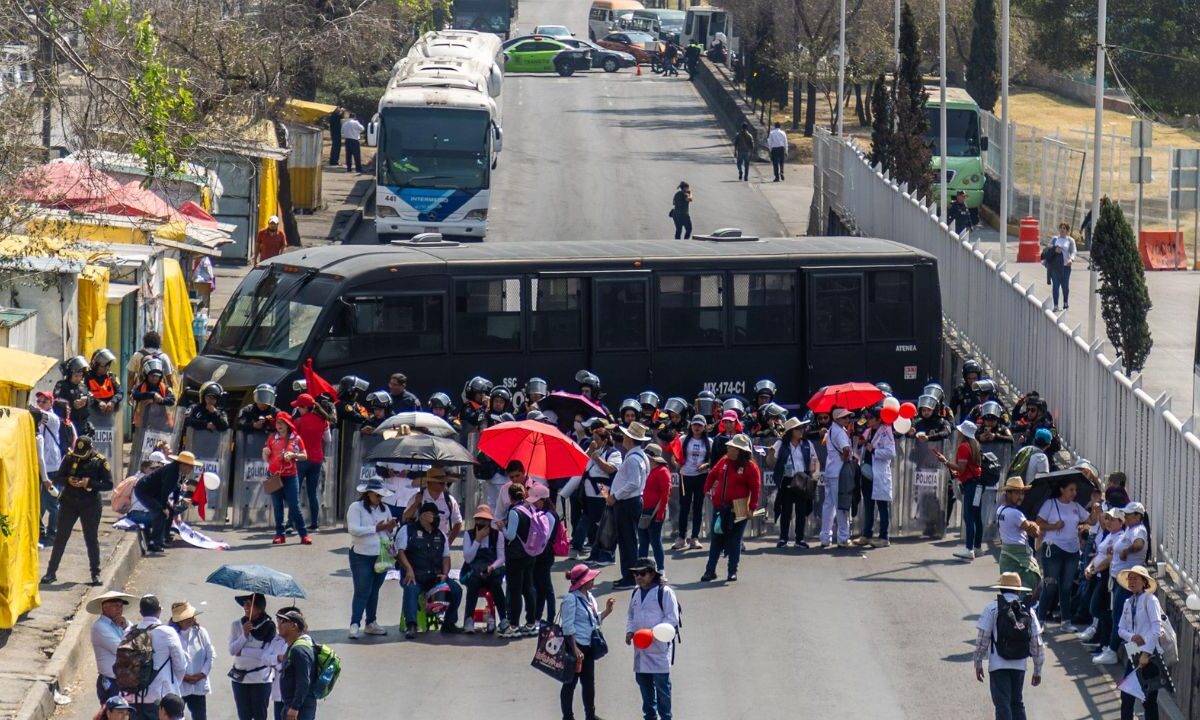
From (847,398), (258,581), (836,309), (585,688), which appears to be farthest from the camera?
(836,309)

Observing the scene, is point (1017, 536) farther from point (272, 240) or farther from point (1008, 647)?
point (272, 240)

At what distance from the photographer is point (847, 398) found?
21641mm

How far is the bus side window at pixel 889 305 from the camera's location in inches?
1026

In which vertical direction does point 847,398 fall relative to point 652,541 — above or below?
above

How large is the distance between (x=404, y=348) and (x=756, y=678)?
31.6 ft

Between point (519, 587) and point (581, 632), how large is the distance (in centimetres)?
273

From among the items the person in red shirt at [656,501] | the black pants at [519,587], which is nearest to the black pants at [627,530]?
the person in red shirt at [656,501]

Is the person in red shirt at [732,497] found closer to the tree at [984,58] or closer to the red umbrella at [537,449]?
the red umbrella at [537,449]

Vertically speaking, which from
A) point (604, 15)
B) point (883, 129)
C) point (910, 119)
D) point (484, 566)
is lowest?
point (484, 566)

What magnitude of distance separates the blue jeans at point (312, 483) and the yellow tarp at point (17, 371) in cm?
296

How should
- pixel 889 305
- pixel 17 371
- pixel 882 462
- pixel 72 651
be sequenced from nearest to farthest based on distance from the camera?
pixel 72 651 < pixel 17 371 < pixel 882 462 < pixel 889 305

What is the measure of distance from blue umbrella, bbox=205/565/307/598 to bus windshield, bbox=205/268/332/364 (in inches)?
403

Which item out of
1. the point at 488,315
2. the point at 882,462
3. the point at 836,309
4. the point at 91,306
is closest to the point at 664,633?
the point at 882,462

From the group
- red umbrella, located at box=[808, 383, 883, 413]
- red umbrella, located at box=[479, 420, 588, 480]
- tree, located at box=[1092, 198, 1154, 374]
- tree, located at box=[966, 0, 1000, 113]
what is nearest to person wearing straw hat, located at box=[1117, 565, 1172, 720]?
red umbrella, located at box=[479, 420, 588, 480]
